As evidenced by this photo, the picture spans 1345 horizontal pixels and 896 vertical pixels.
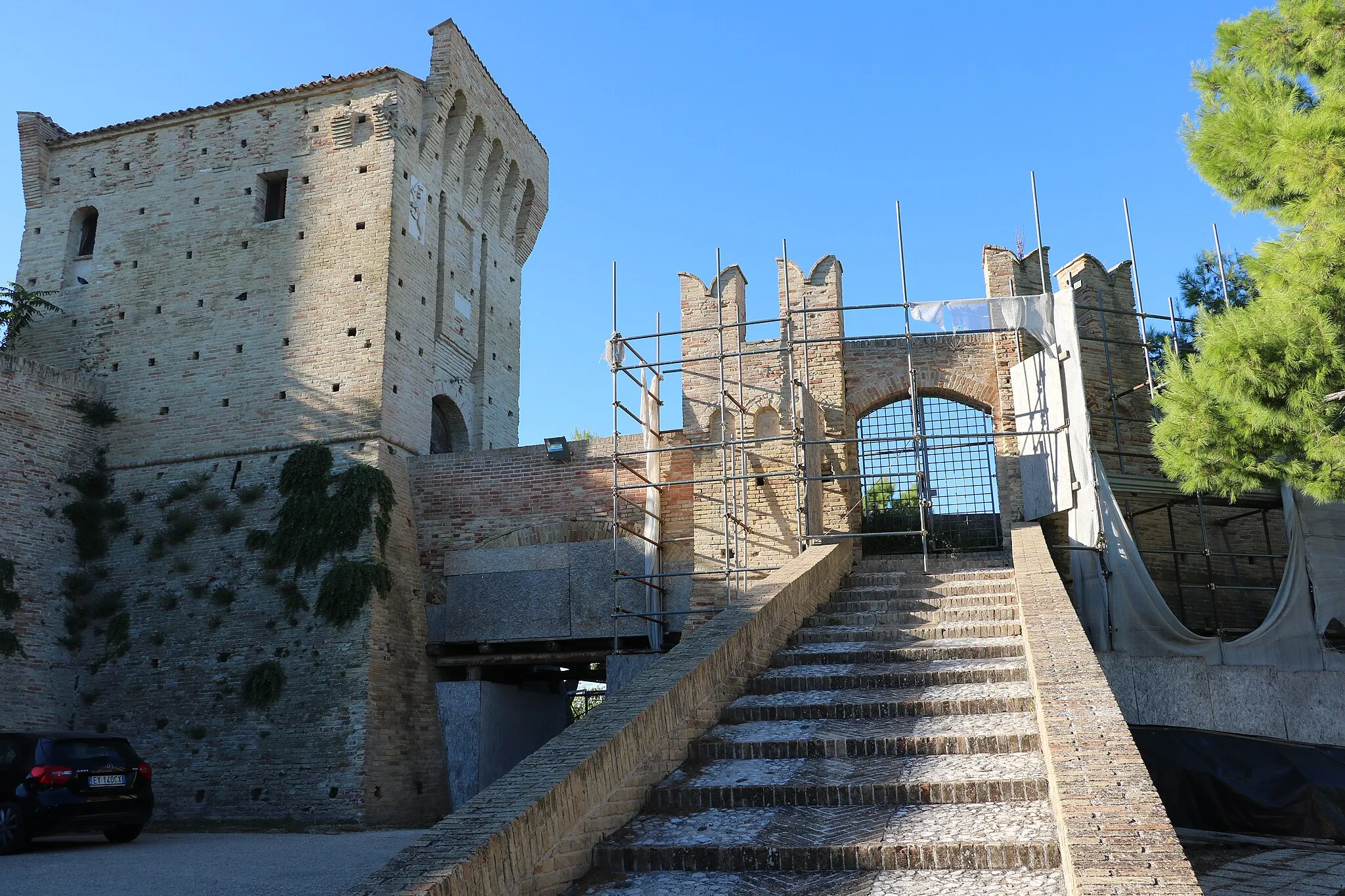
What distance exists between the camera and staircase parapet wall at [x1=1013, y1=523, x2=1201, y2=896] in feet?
10.3

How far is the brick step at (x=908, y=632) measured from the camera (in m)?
6.91

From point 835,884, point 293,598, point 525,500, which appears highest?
point 525,500

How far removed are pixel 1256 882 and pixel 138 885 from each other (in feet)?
20.4

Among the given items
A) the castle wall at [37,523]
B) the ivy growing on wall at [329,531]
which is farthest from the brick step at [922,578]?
the castle wall at [37,523]

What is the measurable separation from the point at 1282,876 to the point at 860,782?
307 cm

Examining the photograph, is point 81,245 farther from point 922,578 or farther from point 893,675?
point 893,675

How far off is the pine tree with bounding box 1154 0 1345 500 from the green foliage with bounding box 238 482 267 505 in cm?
1013

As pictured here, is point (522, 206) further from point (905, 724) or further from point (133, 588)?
point (905, 724)

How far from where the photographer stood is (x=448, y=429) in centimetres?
1622

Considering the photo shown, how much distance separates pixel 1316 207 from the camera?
700 centimetres

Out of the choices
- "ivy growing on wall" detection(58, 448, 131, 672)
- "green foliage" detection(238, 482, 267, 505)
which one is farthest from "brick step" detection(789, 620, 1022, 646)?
"ivy growing on wall" detection(58, 448, 131, 672)

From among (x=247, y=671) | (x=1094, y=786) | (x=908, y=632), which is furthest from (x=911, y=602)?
(x=247, y=671)

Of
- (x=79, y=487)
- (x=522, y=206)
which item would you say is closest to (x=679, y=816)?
(x=79, y=487)

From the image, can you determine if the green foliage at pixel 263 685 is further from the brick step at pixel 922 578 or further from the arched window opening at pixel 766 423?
the brick step at pixel 922 578
